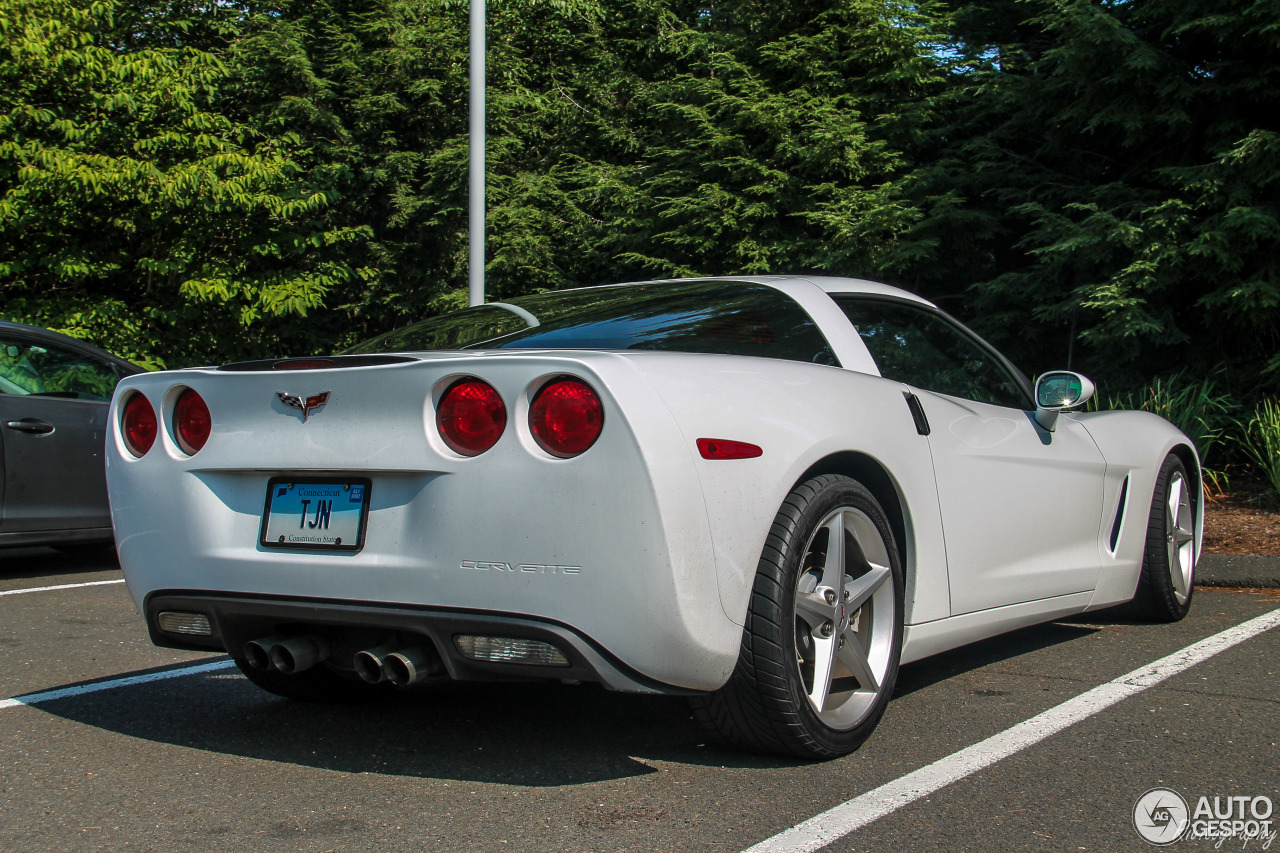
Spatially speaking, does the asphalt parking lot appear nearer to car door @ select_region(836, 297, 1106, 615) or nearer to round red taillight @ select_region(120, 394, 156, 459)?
car door @ select_region(836, 297, 1106, 615)

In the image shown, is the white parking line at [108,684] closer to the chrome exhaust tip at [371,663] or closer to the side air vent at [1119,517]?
the chrome exhaust tip at [371,663]

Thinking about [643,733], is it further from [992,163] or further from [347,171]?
[347,171]

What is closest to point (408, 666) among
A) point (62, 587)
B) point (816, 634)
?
point (816, 634)

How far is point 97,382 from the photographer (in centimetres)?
714

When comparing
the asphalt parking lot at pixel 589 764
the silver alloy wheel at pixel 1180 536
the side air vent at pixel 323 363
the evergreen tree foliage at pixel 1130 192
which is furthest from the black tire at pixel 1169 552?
the evergreen tree foliage at pixel 1130 192

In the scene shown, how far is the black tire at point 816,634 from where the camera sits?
9.51 ft

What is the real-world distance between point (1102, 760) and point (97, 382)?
6071 millimetres

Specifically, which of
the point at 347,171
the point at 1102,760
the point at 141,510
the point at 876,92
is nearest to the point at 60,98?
the point at 347,171

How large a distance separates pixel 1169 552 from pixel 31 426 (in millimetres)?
5888

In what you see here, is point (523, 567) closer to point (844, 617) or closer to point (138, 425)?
point (844, 617)

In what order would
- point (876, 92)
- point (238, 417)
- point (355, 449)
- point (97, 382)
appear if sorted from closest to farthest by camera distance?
point (355, 449) < point (238, 417) < point (97, 382) < point (876, 92)

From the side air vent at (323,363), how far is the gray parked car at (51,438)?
3.70 meters

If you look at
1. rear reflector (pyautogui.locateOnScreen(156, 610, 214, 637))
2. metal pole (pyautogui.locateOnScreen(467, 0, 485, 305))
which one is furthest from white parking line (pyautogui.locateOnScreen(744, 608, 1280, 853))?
metal pole (pyautogui.locateOnScreen(467, 0, 485, 305))

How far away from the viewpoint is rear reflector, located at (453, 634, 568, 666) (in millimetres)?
2725
